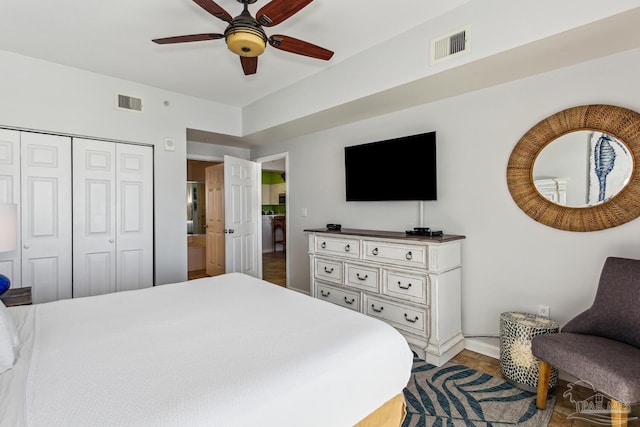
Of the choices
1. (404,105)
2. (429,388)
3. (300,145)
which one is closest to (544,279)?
(429,388)

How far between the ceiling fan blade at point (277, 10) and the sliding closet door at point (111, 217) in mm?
2645

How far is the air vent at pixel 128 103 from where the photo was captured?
3517 mm

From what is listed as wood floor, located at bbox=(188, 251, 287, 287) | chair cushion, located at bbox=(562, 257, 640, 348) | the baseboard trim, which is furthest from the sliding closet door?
chair cushion, located at bbox=(562, 257, 640, 348)

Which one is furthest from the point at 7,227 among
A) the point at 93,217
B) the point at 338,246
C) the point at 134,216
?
the point at 338,246

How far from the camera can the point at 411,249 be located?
8.55 feet

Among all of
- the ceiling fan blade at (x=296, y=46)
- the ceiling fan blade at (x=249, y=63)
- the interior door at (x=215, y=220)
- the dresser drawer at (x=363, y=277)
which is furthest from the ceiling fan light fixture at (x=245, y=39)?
the interior door at (x=215, y=220)

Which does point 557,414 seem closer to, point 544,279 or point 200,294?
point 544,279

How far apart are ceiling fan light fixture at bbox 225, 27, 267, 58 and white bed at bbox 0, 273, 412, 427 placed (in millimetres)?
1510

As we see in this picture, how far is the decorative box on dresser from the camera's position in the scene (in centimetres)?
251

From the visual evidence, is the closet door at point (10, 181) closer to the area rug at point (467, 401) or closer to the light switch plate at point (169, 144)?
the light switch plate at point (169, 144)

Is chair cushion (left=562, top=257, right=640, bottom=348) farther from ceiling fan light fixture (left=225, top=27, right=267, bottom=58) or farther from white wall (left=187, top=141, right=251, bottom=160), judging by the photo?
white wall (left=187, top=141, right=251, bottom=160)

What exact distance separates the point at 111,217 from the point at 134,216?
23 centimetres

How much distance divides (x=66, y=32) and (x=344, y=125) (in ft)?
8.75

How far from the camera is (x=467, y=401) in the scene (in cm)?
204
